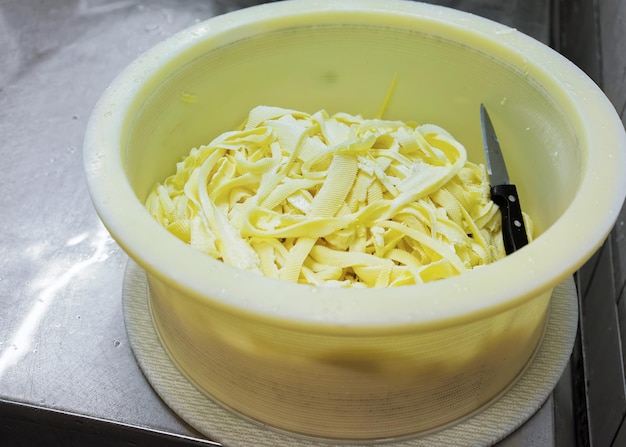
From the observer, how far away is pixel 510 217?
2.55 ft

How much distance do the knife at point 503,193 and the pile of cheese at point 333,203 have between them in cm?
2

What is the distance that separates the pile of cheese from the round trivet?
12 cm

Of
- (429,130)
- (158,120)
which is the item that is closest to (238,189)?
(158,120)

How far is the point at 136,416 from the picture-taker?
72 centimetres

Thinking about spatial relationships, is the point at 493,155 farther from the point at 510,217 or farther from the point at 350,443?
the point at 350,443

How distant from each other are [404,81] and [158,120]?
14.1 inches

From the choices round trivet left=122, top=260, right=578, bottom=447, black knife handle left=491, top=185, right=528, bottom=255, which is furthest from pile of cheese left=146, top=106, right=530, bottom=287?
round trivet left=122, top=260, right=578, bottom=447

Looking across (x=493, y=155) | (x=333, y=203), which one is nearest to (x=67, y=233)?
(x=333, y=203)

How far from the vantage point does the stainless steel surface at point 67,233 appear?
0.73m

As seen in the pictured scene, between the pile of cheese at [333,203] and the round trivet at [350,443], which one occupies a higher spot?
the pile of cheese at [333,203]

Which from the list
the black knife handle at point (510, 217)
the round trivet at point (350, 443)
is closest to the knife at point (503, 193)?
the black knife handle at point (510, 217)

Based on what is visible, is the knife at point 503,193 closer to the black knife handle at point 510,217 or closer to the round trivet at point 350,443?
the black knife handle at point 510,217

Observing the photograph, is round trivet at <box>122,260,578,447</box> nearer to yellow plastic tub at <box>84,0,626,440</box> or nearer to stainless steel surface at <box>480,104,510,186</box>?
yellow plastic tub at <box>84,0,626,440</box>

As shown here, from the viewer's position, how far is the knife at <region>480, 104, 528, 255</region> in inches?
29.9
